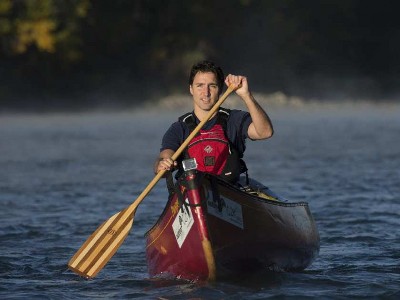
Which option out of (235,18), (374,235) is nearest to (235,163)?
(374,235)

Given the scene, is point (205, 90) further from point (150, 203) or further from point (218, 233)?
point (150, 203)

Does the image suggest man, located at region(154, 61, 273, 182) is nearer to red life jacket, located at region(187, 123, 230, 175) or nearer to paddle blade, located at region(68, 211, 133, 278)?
red life jacket, located at region(187, 123, 230, 175)

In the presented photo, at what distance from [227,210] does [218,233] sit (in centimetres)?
16

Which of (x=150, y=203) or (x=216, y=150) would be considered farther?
(x=150, y=203)

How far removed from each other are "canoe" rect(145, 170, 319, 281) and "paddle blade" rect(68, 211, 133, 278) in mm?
251

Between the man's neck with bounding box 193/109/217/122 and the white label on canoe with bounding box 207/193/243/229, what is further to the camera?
the man's neck with bounding box 193/109/217/122

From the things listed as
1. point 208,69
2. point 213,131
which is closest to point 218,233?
point 213,131

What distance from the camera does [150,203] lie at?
48.2ft

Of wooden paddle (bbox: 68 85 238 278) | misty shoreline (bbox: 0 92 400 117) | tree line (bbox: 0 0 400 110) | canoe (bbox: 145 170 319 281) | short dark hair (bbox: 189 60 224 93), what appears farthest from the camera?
tree line (bbox: 0 0 400 110)

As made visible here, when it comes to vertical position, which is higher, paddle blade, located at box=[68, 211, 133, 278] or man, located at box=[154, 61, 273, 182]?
man, located at box=[154, 61, 273, 182]

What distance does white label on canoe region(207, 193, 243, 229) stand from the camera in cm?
830

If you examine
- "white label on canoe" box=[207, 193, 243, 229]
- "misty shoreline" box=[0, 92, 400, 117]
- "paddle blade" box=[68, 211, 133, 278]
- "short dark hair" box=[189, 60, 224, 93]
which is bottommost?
"paddle blade" box=[68, 211, 133, 278]

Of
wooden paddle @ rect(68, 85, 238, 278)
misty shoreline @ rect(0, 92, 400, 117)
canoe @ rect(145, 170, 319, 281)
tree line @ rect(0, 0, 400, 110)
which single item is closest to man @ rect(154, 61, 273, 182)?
canoe @ rect(145, 170, 319, 281)

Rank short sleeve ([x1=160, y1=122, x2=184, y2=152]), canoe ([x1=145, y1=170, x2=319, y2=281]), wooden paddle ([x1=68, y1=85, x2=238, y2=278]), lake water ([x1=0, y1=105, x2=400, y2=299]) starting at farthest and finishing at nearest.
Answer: wooden paddle ([x1=68, y1=85, x2=238, y2=278]) → lake water ([x1=0, y1=105, x2=400, y2=299]) → short sleeve ([x1=160, y1=122, x2=184, y2=152]) → canoe ([x1=145, y1=170, x2=319, y2=281])
